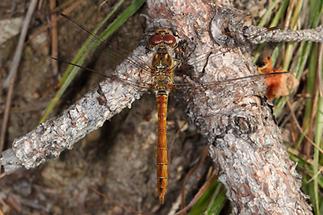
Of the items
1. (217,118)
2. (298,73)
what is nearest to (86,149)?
(217,118)

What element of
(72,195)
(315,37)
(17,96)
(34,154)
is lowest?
(72,195)

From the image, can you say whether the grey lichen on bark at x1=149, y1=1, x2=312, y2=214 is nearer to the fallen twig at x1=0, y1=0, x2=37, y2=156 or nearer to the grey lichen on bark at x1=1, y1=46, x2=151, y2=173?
the grey lichen on bark at x1=1, y1=46, x2=151, y2=173

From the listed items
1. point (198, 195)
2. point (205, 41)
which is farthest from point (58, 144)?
point (198, 195)

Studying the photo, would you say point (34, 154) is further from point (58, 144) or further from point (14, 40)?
point (14, 40)

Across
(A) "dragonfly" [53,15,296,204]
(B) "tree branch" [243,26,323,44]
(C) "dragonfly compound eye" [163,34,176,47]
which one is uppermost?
(B) "tree branch" [243,26,323,44]

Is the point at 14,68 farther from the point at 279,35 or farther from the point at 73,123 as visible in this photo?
the point at 279,35

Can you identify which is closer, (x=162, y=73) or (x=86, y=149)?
(x=162, y=73)

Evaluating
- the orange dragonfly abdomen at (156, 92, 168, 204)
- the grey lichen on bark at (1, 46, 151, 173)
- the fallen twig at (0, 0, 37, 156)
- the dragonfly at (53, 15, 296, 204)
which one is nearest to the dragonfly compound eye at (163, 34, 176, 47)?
the dragonfly at (53, 15, 296, 204)
